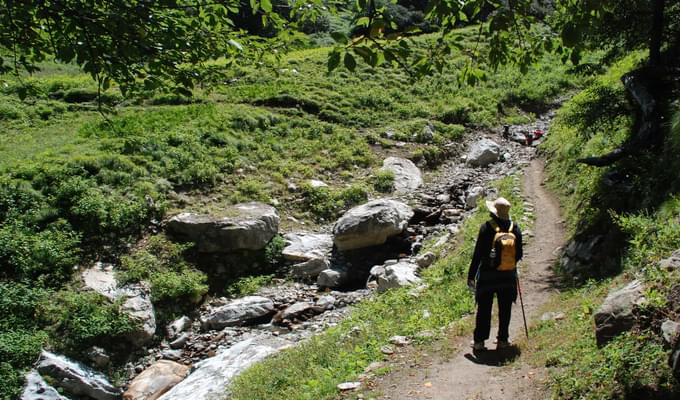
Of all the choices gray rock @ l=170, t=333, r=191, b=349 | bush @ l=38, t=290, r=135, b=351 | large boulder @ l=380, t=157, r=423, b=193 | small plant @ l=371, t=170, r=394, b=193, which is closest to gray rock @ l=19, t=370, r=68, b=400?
bush @ l=38, t=290, r=135, b=351

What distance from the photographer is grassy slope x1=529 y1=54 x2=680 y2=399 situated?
5.07 meters

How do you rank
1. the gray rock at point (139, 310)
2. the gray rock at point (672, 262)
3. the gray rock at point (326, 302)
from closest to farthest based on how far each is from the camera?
the gray rock at point (672, 262)
the gray rock at point (139, 310)
the gray rock at point (326, 302)

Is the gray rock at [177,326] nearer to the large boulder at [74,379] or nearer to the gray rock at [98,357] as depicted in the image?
the gray rock at [98,357]

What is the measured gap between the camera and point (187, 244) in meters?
14.2

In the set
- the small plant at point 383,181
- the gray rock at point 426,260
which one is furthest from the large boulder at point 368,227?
the small plant at point 383,181

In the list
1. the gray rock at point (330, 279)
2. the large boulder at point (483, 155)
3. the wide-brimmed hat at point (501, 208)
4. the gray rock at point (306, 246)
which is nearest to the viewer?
the wide-brimmed hat at point (501, 208)

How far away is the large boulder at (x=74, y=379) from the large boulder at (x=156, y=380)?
0.38m

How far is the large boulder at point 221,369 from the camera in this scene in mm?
9180

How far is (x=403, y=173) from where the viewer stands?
20.5 metres

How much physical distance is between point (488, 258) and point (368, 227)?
8.12 meters

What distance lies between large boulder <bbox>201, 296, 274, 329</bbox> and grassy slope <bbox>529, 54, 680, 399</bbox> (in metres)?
6.72

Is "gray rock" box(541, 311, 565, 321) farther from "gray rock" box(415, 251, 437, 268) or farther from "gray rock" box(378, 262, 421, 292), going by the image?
"gray rock" box(415, 251, 437, 268)

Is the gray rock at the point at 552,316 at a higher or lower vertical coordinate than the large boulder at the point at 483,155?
higher

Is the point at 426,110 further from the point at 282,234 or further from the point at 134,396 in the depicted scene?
the point at 134,396
